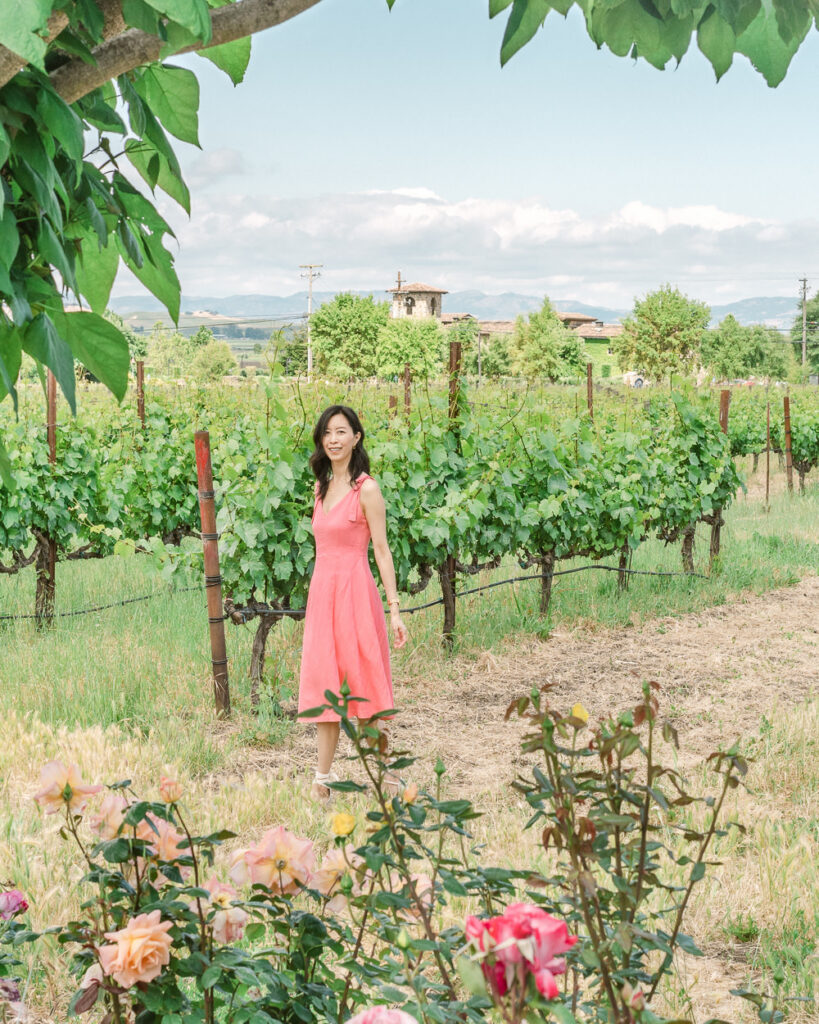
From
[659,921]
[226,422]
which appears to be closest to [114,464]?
[226,422]

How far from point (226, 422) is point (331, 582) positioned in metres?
5.64

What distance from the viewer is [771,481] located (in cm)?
2109

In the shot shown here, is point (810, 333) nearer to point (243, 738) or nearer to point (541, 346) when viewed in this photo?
point (541, 346)

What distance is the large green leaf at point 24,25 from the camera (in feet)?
2.15

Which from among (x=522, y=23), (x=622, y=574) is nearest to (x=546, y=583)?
(x=622, y=574)

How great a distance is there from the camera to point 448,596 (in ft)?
22.8

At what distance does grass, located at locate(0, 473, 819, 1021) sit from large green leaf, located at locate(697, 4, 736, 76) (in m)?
1.64

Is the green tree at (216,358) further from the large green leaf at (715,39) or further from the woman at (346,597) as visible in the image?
the large green leaf at (715,39)

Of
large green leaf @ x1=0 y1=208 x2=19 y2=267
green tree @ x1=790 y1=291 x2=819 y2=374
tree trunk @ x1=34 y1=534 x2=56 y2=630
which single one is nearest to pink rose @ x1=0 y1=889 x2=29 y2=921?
large green leaf @ x1=0 y1=208 x2=19 y2=267

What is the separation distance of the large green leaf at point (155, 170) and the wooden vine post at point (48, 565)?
653 cm

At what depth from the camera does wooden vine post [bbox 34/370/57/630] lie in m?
7.50

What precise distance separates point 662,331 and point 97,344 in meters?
62.5

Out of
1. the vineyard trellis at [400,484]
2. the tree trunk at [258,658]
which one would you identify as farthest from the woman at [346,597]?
the tree trunk at [258,658]

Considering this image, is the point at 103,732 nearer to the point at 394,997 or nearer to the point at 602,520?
the point at 394,997
